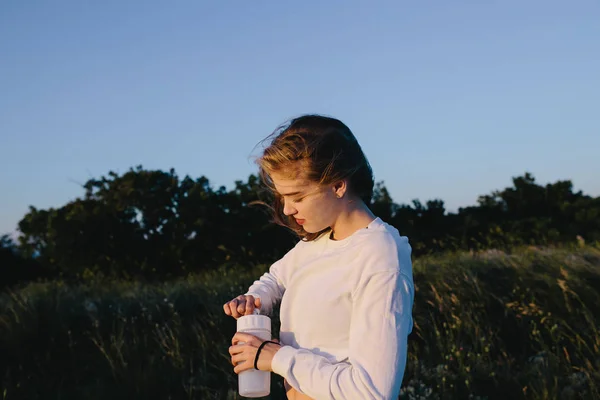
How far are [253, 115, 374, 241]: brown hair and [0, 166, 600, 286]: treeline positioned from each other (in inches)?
265

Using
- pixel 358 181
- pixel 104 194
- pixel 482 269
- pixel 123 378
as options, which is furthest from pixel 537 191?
pixel 358 181

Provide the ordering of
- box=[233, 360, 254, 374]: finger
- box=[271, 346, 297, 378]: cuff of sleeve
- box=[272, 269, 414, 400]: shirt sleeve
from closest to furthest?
box=[272, 269, 414, 400]: shirt sleeve
box=[271, 346, 297, 378]: cuff of sleeve
box=[233, 360, 254, 374]: finger

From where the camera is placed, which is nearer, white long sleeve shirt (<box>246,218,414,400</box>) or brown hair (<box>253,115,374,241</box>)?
white long sleeve shirt (<box>246,218,414,400</box>)

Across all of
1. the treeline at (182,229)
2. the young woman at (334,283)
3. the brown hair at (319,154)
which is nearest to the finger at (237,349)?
the young woman at (334,283)

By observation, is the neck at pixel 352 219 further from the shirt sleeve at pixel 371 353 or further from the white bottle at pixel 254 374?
the white bottle at pixel 254 374

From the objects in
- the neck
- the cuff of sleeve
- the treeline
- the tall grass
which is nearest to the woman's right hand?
the cuff of sleeve

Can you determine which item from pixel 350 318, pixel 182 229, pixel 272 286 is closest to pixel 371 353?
pixel 350 318

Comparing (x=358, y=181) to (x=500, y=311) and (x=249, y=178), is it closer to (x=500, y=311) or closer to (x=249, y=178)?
(x=500, y=311)

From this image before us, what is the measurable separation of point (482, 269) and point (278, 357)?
5.34 m

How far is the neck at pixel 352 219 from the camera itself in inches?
88.2

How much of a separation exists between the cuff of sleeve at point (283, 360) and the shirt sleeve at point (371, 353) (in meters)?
0.02

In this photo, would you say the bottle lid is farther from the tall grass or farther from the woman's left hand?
the tall grass

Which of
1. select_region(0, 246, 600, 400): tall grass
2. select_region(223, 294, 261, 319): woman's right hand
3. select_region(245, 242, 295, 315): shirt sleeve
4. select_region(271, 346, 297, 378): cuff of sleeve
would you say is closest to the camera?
select_region(271, 346, 297, 378): cuff of sleeve

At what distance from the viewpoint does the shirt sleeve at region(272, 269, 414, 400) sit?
6.28 ft
